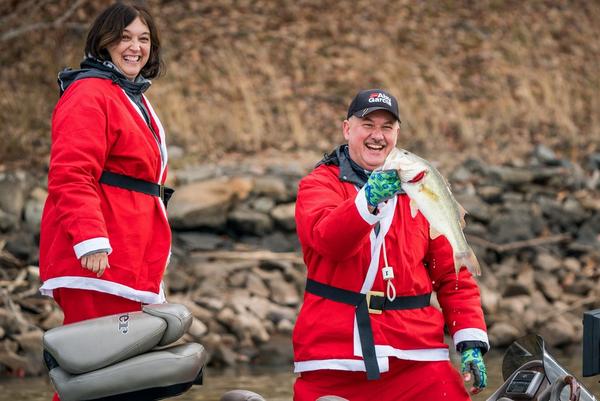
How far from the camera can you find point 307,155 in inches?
580

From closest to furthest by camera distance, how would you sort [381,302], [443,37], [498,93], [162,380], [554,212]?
[162,380] → [381,302] → [554,212] → [498,93] → [443,37]

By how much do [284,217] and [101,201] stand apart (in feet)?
26.9

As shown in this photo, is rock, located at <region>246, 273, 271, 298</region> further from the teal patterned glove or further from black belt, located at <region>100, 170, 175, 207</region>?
the teal patterned glove

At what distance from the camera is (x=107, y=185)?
15.5 ft

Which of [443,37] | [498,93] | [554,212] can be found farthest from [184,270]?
[443,37]

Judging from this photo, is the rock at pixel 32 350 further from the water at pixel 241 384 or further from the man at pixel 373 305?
the man at pixel 373 305

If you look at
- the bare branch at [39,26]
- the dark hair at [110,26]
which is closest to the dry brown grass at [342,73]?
the bare branch at [39,26]

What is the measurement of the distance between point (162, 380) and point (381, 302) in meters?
0.90

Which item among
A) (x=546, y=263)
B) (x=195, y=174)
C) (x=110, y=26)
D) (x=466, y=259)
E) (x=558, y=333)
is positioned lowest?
(x=558, y=333)

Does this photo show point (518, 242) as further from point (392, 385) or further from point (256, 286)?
A: point (392, 385)

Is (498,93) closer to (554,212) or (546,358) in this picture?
(554,212)

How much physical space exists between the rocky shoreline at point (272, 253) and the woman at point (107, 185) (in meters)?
5.31

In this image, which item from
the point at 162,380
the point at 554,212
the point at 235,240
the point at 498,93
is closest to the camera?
the point at 162,380

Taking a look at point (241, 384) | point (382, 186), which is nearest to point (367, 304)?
point (382, 186)
